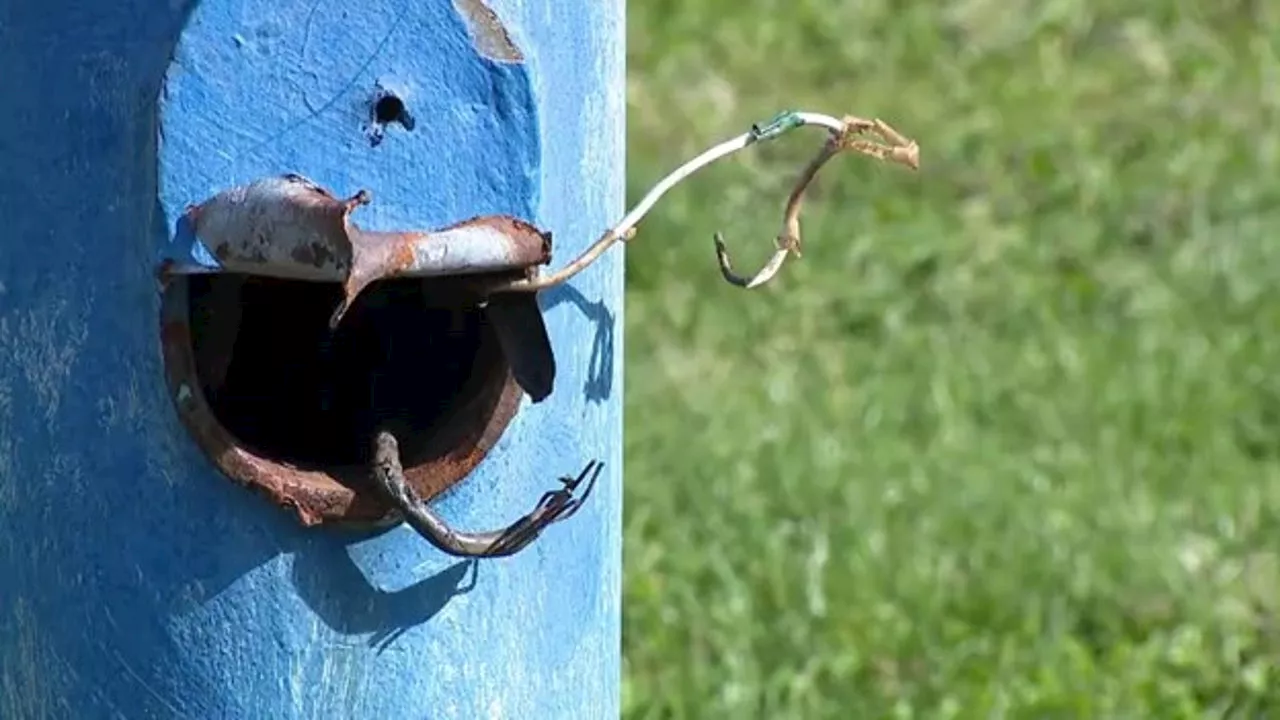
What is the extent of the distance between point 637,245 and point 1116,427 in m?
1.36

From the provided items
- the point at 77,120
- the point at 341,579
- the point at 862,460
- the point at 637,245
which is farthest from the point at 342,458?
the point at 637,245

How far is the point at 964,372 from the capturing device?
4703 millimetres

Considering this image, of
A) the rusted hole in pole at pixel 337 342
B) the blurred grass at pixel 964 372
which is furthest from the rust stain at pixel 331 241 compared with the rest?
the blurred grass at pixel 964 372

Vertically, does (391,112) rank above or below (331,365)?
above

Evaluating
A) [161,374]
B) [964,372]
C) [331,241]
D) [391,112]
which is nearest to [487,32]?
[391,112]

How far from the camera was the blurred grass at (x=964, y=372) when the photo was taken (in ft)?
12.0

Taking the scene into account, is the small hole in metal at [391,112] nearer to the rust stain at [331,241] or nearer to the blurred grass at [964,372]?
the rust stain at [331,241]

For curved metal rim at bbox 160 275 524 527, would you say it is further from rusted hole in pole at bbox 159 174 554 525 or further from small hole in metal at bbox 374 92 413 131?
small hole in metal at bbox 374 92 413 131

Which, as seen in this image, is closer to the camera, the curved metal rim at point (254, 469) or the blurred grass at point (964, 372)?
the curved metal rim at point (254, 469)

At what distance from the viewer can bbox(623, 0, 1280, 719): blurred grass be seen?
12.0 ft

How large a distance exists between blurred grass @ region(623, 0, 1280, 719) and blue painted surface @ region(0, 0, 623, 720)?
1520 mm

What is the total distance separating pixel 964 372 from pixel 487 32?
294cm

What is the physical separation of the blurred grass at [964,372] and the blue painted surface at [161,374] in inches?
59.8

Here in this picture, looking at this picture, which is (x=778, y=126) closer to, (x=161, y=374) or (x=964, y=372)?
(x=161, y=374)
